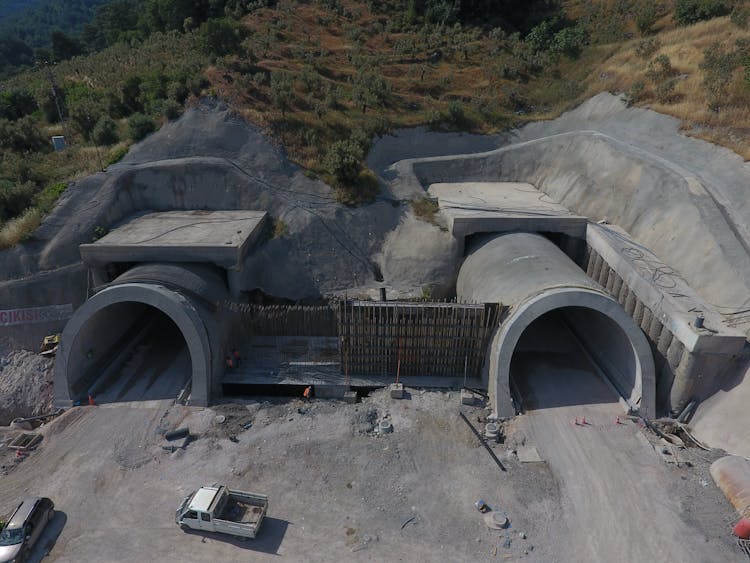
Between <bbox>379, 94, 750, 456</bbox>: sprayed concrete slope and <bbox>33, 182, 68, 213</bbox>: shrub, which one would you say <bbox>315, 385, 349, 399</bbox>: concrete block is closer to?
<bbox>379, 94, 750, 456</bbox>: sprayed concrete slope

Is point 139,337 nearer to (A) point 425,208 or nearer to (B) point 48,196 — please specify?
(B) point 48,196

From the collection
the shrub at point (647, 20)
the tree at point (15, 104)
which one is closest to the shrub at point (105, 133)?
the tree at point (15, 104)

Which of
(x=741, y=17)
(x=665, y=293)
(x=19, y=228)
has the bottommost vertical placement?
(x=665, y=293)

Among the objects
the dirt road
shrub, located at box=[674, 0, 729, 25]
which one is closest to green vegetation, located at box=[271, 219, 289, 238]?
the dirt road

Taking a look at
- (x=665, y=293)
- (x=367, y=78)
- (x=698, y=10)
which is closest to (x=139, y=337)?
(x=665, y=293)

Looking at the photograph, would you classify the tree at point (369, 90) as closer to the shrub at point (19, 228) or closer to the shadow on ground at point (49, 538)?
the shrub at point (19, 228)
